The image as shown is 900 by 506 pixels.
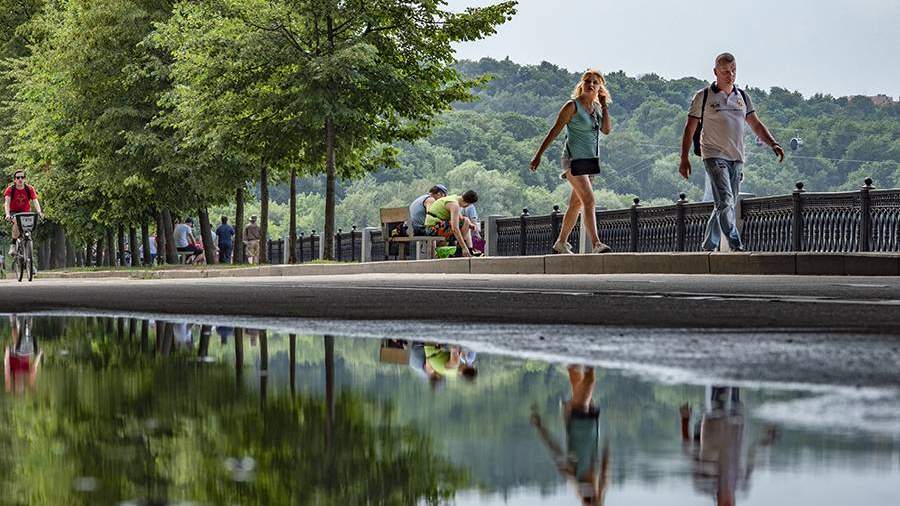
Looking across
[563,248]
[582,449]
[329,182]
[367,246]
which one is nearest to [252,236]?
[367,246]

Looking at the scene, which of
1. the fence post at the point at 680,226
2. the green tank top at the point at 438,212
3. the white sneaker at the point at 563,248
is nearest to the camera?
the white sneaker at the point at 563,248

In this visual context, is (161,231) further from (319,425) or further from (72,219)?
(319,425)

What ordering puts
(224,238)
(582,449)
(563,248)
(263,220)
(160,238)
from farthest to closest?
1. (224,238)
2. (160,238)
3. (263,220)
4. (563,248)
5. (582,449)

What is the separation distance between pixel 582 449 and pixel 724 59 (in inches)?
591

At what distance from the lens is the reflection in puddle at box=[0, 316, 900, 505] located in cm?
249

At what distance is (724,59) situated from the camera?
57.0ft

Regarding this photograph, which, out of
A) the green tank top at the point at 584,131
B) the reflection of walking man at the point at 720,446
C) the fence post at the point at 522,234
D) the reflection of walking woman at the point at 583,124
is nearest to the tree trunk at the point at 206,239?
the fence post at the point at 522,234

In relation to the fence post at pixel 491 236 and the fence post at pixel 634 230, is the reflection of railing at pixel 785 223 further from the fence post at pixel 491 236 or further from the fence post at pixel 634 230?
the fence post at pixel 491 236

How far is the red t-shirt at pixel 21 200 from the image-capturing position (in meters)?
24.7

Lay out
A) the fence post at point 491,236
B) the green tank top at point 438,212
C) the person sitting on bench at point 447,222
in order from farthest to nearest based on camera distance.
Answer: the fence post at point 491,236
the green tank top at point 438,212
the person sitting on bench at point 447,222

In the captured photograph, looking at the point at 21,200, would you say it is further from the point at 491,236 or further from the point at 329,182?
the point at 491,236

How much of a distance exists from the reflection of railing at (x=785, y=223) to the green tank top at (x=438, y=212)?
5255 mm

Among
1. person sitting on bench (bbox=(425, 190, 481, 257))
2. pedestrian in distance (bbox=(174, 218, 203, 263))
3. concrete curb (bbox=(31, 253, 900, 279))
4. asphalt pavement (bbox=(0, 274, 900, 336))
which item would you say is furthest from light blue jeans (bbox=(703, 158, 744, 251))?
pedestrian in distance (bbox=(174, 218, 203, 263))

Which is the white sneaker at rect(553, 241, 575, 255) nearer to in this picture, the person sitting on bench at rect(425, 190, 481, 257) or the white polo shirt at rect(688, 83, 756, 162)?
the white polo shirt at rect(688, 83, 756, 162)
